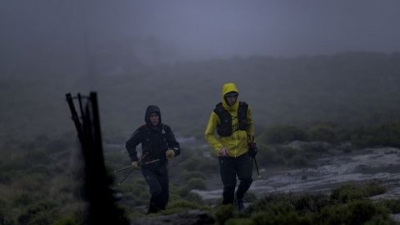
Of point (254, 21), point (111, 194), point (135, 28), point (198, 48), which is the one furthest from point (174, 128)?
point (254, 21)

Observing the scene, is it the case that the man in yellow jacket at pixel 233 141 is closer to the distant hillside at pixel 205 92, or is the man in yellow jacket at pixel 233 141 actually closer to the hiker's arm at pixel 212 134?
the hiker's arm at pixel 212 134

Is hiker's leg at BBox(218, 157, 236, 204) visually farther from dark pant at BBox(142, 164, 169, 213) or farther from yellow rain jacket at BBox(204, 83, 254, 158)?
dark pant at BBox(142, 164, 169, 213)

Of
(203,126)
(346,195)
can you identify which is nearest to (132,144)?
(346,195)

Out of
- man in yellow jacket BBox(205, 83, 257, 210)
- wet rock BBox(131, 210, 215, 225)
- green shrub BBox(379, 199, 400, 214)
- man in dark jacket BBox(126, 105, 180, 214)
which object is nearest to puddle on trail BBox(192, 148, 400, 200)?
green shrub BBox(379, 199, 400, 214)

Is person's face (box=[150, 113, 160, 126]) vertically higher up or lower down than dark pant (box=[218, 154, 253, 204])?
higher up

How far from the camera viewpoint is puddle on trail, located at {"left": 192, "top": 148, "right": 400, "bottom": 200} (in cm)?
1254

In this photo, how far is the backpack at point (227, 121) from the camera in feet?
24.4

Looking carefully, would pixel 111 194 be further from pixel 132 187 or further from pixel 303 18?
pixel 303 18

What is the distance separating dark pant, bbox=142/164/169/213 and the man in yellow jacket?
0.95 metres

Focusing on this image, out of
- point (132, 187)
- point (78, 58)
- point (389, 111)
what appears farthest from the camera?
point (78, 58)

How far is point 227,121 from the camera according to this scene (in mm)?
7438

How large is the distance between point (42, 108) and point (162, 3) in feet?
295

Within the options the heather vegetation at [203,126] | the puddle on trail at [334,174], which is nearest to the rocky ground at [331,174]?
the puddle on trail at [334,174]

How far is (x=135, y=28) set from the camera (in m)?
109
